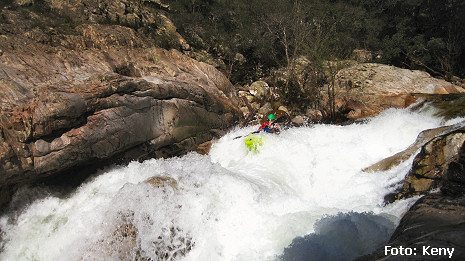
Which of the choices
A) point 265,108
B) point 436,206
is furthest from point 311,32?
point 436,206

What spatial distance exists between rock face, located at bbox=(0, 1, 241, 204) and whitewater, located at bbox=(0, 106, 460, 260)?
91 centimetres

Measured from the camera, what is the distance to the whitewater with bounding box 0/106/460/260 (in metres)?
4.77

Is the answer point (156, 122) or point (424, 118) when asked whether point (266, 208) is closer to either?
point (156, 122)

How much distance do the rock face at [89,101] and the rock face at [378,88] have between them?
19.0 ft

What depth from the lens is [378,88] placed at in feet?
44.9

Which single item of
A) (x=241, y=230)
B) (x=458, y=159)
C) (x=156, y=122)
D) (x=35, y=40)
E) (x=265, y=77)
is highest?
(x=458, y=159)

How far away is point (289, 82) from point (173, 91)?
8.41m

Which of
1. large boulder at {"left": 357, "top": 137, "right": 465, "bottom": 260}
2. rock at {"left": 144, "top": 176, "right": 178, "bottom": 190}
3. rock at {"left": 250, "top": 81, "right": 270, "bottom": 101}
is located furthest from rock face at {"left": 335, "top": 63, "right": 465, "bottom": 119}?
rock at {"left": 144, "top": 176, "right": 178, "bottom": 190}

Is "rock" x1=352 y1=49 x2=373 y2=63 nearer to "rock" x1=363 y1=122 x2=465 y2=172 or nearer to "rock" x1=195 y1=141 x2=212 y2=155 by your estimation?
"rock" x1=363 y1=122 x2=465 y2=172

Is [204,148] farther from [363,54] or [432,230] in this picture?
[363,54]

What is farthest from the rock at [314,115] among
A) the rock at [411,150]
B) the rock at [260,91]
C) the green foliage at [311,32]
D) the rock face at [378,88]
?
the rock at [411,150]

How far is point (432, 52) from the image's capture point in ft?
61.0

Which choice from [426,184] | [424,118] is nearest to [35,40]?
[426,184]
